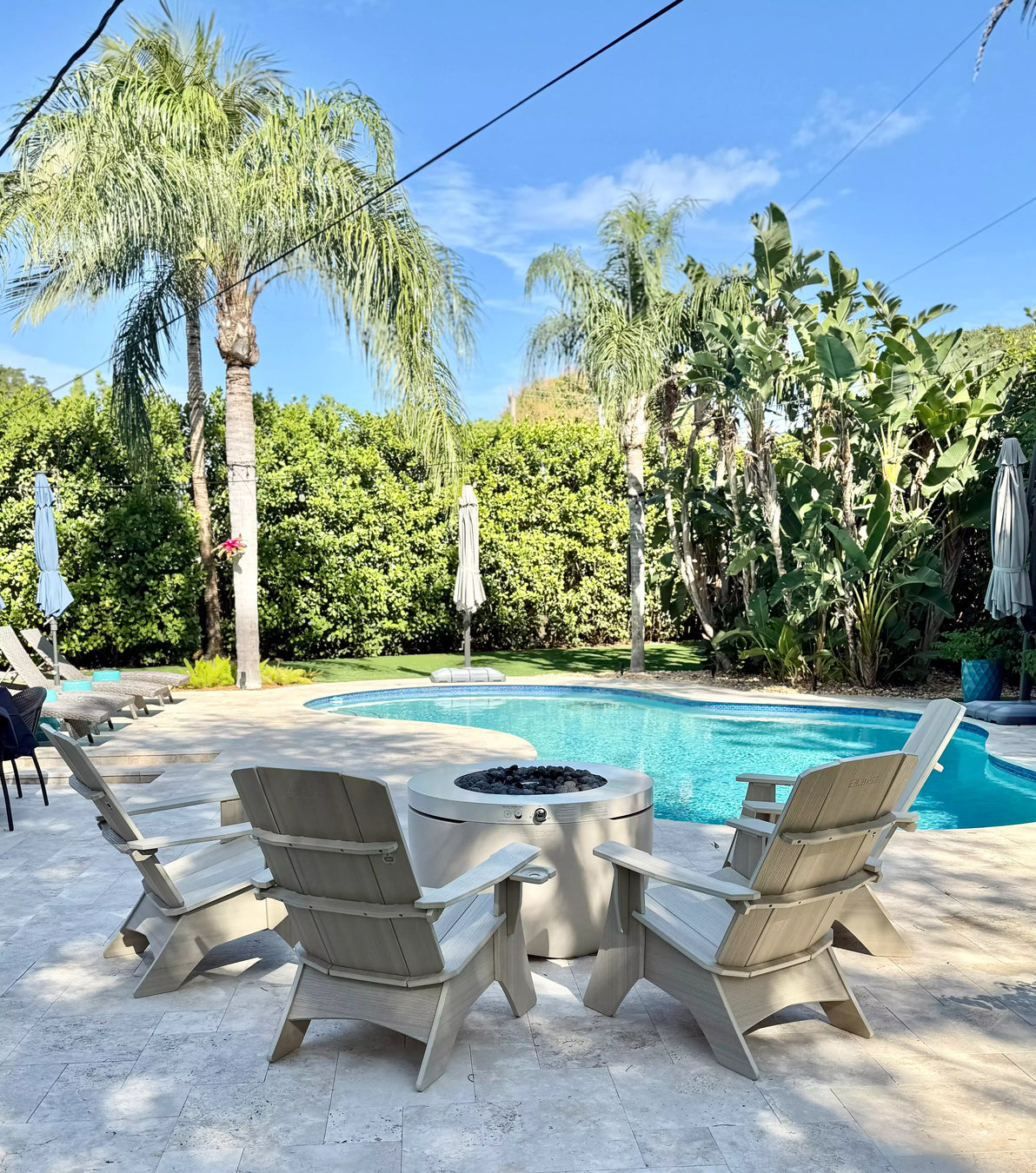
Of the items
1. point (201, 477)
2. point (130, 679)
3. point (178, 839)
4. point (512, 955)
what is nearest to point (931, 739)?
point (512, 955)

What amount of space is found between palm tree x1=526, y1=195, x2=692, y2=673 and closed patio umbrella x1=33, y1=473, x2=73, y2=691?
674 cm

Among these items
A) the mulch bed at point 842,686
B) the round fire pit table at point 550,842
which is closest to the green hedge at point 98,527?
the mulch bed at point 842,686

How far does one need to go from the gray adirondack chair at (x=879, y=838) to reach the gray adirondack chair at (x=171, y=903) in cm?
182

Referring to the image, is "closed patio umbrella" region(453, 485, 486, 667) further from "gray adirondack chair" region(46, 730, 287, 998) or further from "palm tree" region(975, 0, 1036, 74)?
"gray adirondack chair" region(46, 730, 287, 998)

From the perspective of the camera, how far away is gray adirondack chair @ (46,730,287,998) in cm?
357

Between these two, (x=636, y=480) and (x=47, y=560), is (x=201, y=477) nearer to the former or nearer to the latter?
(x=47, y=560)

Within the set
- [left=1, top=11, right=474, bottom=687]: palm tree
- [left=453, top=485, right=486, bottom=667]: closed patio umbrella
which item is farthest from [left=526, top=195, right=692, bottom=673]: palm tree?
[left=453, top=485, right=486, bottom=667]: closed patio umbrella

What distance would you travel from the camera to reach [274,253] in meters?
12.2

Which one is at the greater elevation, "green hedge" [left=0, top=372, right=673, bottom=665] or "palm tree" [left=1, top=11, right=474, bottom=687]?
"palm tree" [left=1, top=11, right=474, bottom=687]

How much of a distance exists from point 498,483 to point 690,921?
47.1 ft

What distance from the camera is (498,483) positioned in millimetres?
17391

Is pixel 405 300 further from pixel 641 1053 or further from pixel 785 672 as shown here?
pixel 641 1053

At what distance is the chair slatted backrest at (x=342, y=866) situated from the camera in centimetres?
277

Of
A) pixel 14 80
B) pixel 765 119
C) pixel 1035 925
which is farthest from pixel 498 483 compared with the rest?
pixel 765 119
